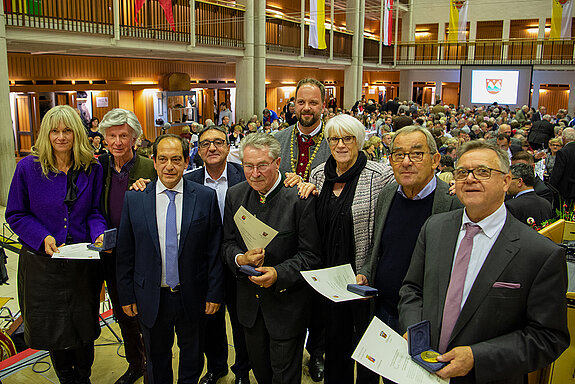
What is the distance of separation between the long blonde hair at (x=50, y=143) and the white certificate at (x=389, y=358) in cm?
213

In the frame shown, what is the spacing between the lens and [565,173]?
7.34 metres

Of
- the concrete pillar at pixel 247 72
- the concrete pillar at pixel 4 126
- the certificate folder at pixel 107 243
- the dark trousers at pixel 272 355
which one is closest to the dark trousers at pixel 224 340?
the dark trousers at pixel 272 355

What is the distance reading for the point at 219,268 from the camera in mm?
3055

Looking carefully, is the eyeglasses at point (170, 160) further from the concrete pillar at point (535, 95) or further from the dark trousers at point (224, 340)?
the concrete pillar at point (535, 95)

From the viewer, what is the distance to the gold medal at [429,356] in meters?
1.96

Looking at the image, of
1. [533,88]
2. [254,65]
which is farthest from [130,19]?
[533,88]

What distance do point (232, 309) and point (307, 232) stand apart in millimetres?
943

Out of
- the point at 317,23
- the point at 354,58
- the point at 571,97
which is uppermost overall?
the point at 317,23

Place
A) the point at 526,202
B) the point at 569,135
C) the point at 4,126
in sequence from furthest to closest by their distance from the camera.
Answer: the point at 4,126
the point at 569,135
the point at 526,202

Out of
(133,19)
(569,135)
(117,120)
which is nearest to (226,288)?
(117,120)

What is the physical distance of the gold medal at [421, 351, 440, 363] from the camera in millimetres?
1956

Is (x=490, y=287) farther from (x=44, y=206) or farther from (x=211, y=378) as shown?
(x=44, y=206)

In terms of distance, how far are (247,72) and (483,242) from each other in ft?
49.3

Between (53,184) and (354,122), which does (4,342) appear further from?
(354,122)
